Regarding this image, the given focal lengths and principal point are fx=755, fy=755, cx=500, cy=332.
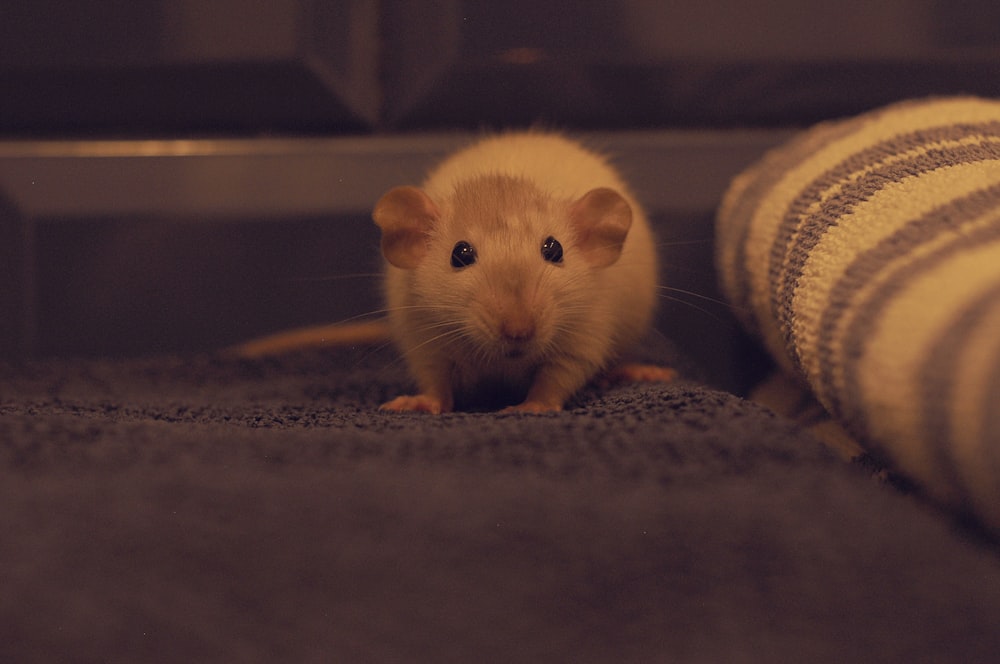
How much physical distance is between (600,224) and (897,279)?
422 millimetres

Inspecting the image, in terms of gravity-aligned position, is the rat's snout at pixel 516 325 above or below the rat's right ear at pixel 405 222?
below

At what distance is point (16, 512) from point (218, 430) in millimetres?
194

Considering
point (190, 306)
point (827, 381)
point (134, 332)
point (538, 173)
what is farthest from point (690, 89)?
point (134, 332)

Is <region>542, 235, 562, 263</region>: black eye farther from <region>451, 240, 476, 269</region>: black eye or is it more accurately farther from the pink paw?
the pink paw

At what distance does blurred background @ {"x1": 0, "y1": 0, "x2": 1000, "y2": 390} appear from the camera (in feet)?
4.45

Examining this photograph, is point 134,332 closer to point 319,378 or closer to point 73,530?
point 319,378

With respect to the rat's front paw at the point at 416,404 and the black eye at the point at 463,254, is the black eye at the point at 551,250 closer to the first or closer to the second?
the black eye at the point at 463,254

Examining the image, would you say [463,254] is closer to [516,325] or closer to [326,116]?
[516,325]

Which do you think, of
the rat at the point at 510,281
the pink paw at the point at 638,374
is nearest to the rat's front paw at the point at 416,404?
the rat at the point at 510,281

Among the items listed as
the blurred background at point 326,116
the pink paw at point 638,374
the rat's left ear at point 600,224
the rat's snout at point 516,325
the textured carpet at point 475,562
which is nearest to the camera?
the textured carpet at point 475,562

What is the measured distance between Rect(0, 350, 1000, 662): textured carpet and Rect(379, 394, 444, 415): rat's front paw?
1.26ft

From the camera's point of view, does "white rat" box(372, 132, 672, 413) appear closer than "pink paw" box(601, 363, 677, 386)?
Yes

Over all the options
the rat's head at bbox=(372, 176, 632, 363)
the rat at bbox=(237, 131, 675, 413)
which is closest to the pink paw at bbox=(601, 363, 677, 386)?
the rat at bbox=(237, 131, 675, 413)

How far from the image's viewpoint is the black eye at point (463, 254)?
3.24 feet
